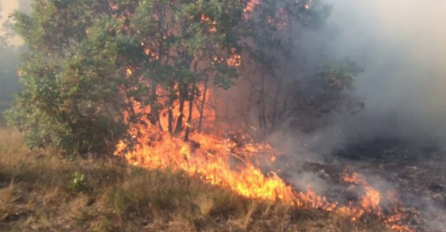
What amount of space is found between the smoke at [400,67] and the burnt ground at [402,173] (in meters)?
1.73

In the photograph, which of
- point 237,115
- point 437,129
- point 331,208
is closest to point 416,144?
point 437,129

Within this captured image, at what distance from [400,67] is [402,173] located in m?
6.39

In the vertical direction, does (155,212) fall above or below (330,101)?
below

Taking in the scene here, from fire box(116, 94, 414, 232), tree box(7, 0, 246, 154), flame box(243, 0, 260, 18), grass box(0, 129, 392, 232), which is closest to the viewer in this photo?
grass box(0, 129, 392, 232)

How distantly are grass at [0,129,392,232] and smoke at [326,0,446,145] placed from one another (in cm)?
816

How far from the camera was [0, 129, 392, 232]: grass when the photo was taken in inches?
200

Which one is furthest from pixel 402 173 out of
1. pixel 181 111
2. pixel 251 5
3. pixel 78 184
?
pixel 78 184

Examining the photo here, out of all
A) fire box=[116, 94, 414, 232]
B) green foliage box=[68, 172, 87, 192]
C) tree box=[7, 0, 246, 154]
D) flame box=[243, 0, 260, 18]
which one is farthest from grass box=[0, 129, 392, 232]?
flame box=[243, 0, 260, 18]

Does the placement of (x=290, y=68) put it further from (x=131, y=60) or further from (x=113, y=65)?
(x=113, y=65)

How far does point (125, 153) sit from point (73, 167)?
4.22 ft

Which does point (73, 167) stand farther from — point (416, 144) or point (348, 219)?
point (416, 144)

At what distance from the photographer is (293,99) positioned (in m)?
11.2

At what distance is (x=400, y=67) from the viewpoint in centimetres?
1406

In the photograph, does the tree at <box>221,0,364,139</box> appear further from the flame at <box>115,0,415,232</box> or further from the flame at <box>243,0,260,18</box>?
the flame at <box>115,0,415,232</box>
